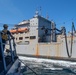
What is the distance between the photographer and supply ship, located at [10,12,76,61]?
70.5 ft

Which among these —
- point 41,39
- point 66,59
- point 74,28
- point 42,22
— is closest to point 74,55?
point 66,59

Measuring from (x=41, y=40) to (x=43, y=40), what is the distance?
0.58 m

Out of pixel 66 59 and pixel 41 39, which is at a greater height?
pixel 41 39

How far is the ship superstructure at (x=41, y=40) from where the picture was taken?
21811 mm

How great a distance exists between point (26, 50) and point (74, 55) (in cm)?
953

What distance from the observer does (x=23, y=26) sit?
101ft

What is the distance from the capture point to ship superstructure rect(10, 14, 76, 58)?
21811 mm

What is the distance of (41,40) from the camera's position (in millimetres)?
27453

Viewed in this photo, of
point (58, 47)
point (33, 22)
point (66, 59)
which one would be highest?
point (33, 22)

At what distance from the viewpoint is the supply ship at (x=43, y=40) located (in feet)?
70.5

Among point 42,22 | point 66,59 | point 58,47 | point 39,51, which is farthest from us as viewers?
point 42,22

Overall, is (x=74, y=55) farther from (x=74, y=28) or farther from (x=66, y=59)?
(x=74, y=28)

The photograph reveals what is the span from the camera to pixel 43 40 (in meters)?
27.9

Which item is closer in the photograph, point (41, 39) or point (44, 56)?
point (44, 56)
